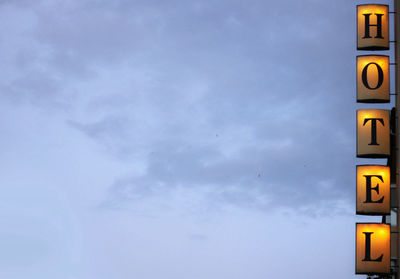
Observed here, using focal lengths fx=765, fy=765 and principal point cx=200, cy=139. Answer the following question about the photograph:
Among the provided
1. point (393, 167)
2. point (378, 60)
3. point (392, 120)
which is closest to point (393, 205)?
point (393, 167)

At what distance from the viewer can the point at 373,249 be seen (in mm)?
32031

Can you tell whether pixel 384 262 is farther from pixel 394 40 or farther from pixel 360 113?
pixel 394 40

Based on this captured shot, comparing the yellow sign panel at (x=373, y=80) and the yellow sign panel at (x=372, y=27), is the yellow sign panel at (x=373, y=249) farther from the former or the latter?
the yellow sign panel at (x=372, y=27)

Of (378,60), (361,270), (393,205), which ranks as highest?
(378,60)

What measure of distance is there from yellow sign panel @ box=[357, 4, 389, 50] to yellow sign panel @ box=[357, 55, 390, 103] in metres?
0.57

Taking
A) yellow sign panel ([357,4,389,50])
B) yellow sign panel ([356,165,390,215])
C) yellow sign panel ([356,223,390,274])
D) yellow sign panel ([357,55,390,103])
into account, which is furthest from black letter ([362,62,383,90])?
yellow sign panel ([356,223,390,274])

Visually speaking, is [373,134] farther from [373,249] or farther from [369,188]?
[373,249]

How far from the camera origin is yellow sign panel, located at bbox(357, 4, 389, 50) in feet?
110

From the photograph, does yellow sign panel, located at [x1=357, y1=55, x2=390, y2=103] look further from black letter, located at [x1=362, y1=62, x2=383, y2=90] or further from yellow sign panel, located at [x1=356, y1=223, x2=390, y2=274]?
yellow sign panel, located at [x1=356, y1=223, x2=390, y2=274]

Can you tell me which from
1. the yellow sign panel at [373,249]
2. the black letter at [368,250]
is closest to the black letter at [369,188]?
the yellow sign panel at [373,249]

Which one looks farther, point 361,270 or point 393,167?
point 393,167

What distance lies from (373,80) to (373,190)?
4.80m

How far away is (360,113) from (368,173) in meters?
2.61

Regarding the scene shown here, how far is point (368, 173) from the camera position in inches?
1277
